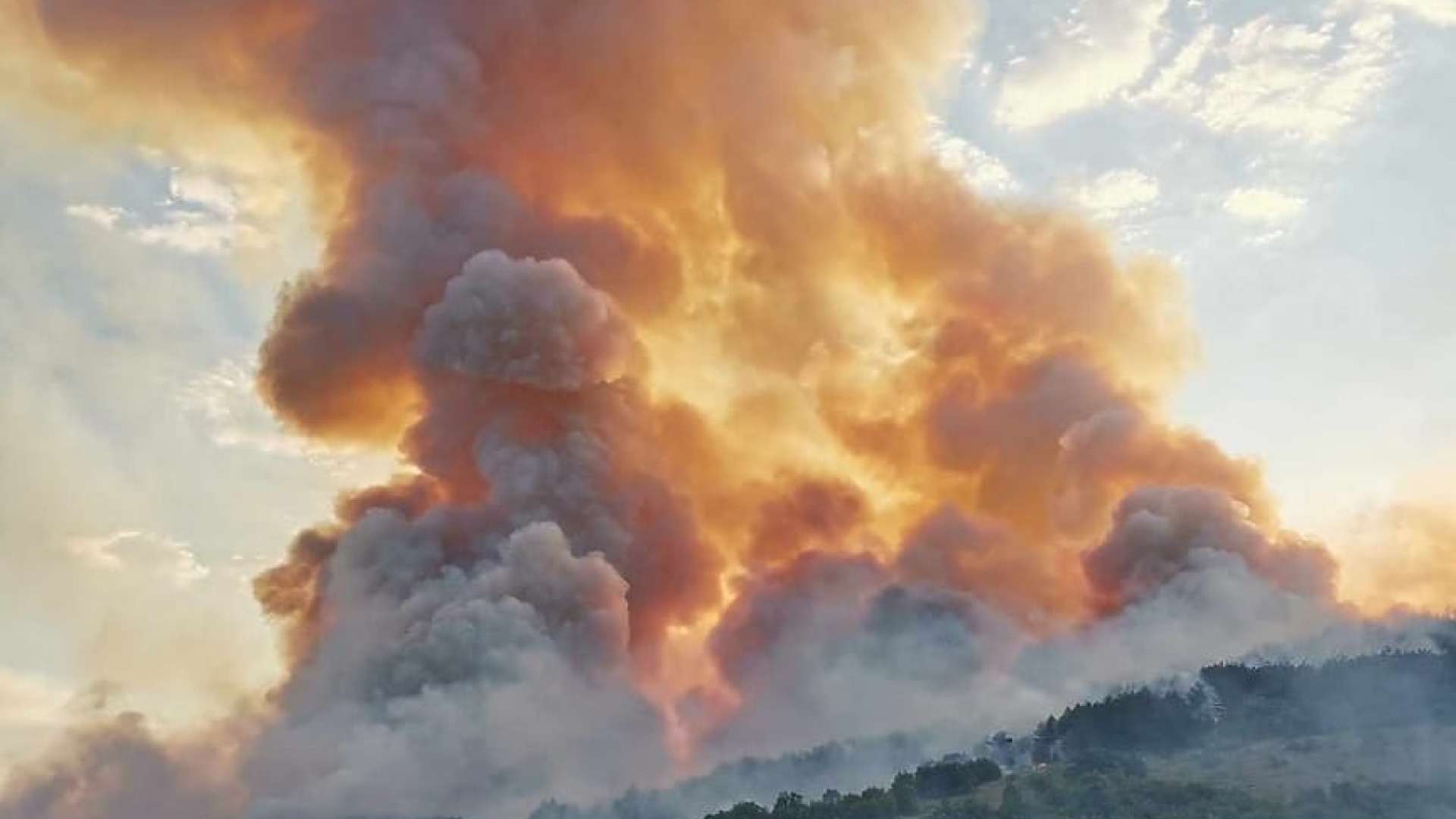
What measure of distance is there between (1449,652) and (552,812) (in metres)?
117

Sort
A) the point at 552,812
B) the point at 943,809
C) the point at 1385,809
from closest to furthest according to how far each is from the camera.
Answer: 1. the point at 1385,809
2. the point at 943,809
3. the point at 552,812

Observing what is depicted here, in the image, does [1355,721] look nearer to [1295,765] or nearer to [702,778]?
[1295,765]

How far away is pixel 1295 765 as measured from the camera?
5472 inches

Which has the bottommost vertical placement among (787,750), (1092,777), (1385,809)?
(1385,809)

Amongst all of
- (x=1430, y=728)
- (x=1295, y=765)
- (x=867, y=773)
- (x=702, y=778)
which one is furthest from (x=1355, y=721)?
(x=702, y=778)

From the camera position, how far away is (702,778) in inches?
6358

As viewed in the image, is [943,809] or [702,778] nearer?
[943,809]

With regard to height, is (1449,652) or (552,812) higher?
(1449,652)

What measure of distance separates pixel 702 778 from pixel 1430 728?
83.5 meters

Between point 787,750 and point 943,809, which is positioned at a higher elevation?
point 787,750

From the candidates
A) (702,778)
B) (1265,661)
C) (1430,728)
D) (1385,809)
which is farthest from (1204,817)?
(702,778)

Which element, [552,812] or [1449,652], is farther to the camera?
[1449,652]

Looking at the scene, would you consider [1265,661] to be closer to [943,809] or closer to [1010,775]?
[1010,775]

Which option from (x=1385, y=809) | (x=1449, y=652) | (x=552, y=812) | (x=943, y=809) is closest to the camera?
(x=1385, y=809)
